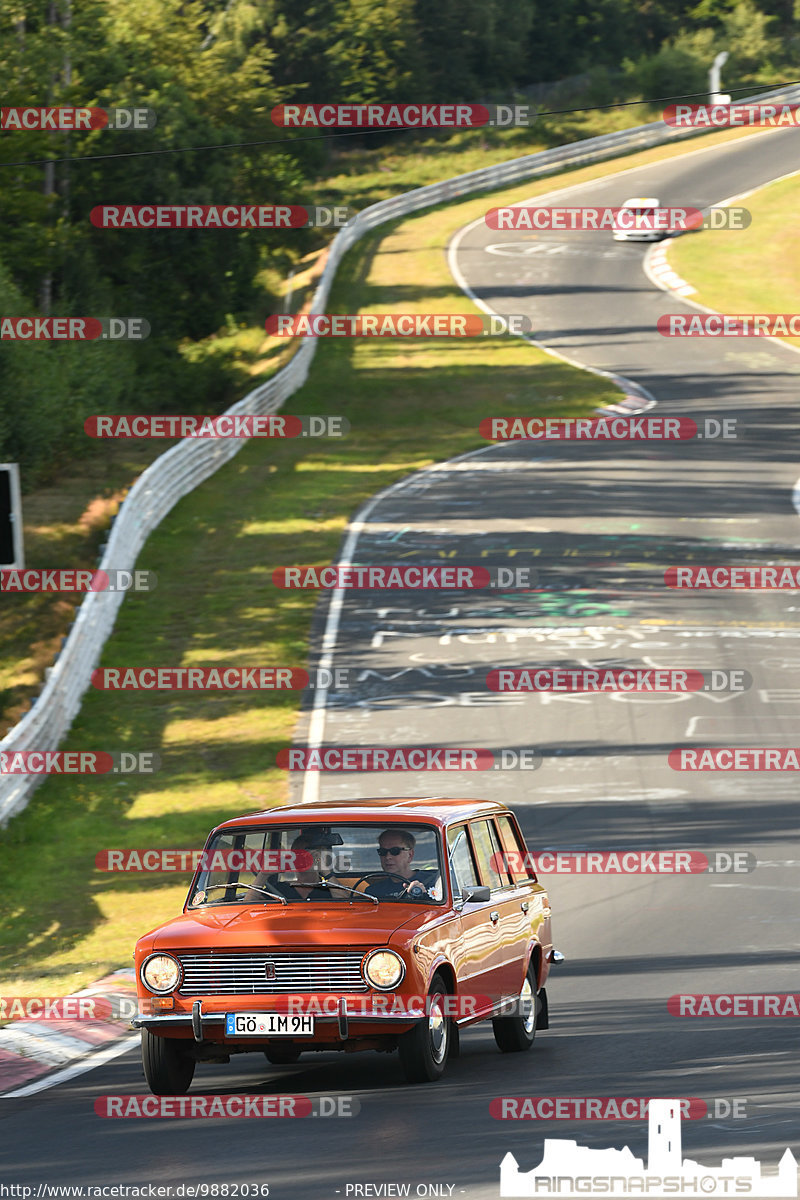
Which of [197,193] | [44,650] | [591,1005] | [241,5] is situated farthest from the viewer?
[241,5]

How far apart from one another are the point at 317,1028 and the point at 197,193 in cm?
4816

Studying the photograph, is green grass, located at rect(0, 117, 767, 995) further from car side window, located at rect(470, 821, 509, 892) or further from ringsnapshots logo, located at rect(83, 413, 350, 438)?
car side window, located at rect(470, 821, 509, 892)

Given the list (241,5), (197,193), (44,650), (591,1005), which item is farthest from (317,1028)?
(241,5)

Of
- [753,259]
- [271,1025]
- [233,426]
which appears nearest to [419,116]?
[753,259]

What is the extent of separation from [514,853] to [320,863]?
6.76ft

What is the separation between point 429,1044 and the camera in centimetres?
909

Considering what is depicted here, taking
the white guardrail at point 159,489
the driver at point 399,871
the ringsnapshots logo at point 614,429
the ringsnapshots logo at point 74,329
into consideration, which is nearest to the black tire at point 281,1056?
the driver at point 399,871

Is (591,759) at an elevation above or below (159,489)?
below

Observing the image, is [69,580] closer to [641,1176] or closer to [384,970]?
[384,970]

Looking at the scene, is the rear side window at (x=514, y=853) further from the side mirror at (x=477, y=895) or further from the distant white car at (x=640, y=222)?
the distant white car at (x=640, y=222)

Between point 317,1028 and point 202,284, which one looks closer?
point 317,1028

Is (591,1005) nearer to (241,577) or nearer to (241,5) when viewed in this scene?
(241,577)

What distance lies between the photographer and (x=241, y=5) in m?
80.6

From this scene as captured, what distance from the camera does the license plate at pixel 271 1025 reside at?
888 cm
